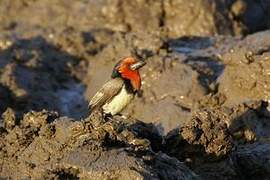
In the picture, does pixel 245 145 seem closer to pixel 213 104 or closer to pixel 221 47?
pixel 213 104

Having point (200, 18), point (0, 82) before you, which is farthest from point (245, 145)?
point (200, 18)

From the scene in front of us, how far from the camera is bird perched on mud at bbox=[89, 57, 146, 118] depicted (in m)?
11.1

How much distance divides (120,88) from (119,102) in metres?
0.17

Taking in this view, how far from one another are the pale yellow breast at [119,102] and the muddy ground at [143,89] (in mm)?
754

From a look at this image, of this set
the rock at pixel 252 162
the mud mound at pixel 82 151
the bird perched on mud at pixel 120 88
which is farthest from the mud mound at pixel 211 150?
the bird perched on mud at pixel 120 88

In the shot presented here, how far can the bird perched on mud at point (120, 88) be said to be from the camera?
11.1m

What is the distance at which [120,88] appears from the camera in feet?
36.4

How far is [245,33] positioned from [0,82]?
5.63 metres

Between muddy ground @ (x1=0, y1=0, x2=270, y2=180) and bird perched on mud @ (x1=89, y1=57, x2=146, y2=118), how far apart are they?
766mm

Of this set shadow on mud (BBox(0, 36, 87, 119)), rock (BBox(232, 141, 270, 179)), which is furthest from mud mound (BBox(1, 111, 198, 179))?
shadow on mud (BBox(0, 36, 87, 119))

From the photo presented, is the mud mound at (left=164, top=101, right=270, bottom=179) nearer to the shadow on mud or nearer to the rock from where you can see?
the rock

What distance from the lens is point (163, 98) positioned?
517 inches

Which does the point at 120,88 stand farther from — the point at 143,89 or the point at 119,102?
the point at 143,89

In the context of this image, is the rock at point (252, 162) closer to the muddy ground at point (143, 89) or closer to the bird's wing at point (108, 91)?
the muddy ground at point (143, 89)
